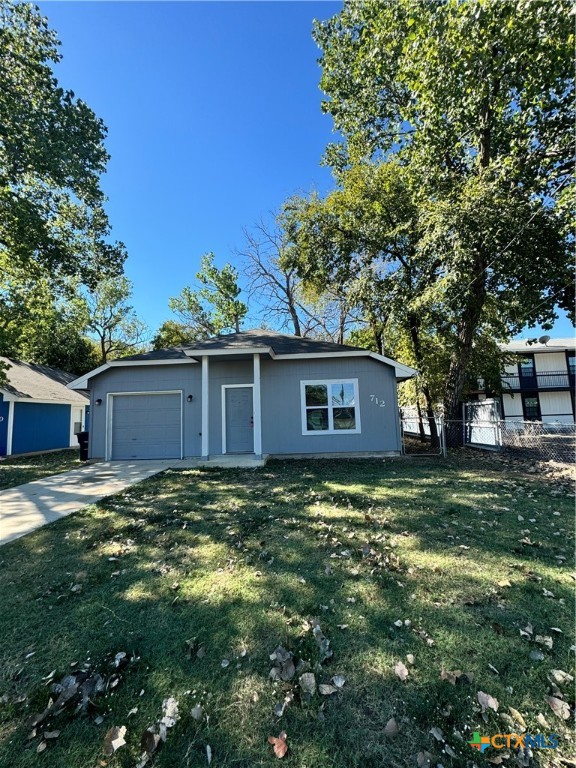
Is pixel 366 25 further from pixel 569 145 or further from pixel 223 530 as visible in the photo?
pixel 223 530

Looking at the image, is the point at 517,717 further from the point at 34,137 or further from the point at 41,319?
the point at 41,319

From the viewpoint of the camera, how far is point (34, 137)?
10.7 meters

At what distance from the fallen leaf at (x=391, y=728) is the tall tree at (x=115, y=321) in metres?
30.6

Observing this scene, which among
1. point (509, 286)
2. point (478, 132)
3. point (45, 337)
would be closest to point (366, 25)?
point (478, 132)

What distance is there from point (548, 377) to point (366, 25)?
25.4 metres

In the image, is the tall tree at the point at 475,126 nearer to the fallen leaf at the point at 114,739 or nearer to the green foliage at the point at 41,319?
the fallen leaf at the point at 114,739

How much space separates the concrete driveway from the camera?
5.22m

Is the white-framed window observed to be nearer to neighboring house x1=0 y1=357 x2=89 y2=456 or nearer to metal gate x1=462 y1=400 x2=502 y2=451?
metal gate x1=462 y1=400 x2=502 y2=451

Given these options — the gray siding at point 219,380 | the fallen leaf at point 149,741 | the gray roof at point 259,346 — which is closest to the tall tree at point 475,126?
the gray roof at point 259,346

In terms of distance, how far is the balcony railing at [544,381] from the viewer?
2636 cm

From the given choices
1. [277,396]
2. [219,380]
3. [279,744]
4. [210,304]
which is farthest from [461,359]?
[210,304]

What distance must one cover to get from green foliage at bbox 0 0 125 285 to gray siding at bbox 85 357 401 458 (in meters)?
5.48

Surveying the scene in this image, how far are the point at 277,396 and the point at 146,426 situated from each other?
440cm

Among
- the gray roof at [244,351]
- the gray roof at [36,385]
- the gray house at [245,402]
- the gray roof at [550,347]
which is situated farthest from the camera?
the gray roof at [550,347]
